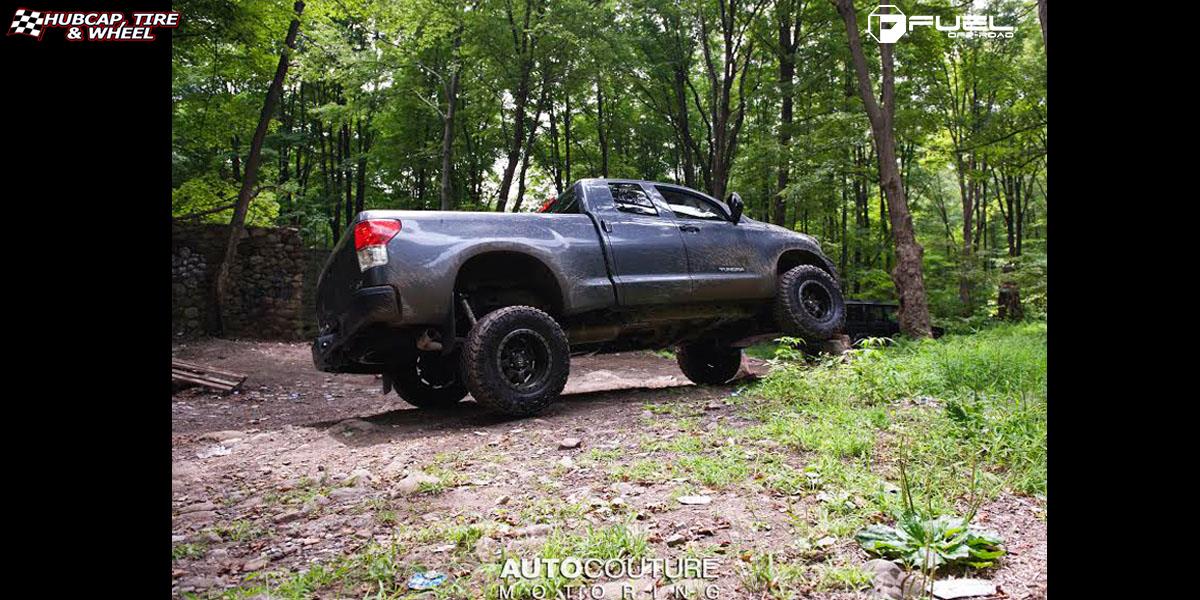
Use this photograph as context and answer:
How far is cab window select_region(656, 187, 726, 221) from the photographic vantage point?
6.00 meters

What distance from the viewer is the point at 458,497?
2785 millimetres

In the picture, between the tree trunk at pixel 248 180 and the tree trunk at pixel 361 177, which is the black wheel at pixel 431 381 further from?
the tree trunk at pixel 361 177

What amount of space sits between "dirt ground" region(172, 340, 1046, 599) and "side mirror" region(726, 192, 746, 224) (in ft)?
5.90

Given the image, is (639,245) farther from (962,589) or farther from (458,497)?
(962,589)

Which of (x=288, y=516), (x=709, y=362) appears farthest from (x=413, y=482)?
(x=709, y=362)

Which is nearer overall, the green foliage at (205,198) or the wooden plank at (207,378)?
the wooden plank at (207,378)

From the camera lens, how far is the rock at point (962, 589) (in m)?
1.73

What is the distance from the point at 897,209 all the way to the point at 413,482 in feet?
26.8

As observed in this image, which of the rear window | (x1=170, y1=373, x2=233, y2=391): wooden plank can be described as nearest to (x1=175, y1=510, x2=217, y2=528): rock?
the rear window

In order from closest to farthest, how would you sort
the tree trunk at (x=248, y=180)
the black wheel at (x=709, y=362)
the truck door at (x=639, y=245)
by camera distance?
the truck door at (x=639, y=245) → the black wheel at (x=709, y=362) → the tree trunk at (x=248, y=180)

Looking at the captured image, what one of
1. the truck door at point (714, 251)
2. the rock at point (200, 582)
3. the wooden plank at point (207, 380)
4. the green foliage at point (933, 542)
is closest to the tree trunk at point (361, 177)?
the wooden plank at point (207, 380)
